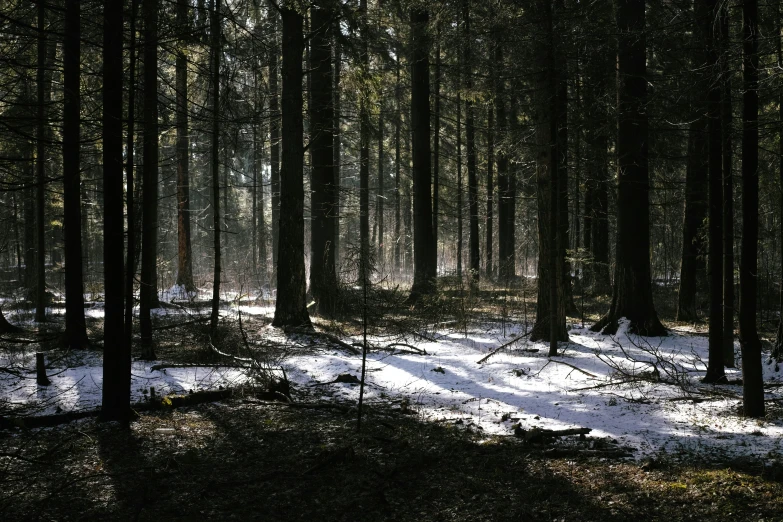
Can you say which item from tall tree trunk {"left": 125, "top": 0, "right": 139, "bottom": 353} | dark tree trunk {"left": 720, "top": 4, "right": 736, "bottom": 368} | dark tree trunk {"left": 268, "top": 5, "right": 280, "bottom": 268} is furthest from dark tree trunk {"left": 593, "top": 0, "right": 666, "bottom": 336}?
tall tree trunk {"left": 125, "top": 0, "right": 139, "bottom": 353}

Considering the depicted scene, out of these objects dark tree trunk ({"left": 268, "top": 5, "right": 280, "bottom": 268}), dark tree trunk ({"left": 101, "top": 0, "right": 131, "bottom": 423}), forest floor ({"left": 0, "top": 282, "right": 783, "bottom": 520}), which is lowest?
forest floor ({"left": 0, "top": 282, "right": 783, "bottom": 520})

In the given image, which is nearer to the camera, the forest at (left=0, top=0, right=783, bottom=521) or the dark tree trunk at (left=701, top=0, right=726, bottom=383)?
the forest at (left=0, top=0, right=783, bottom=521)

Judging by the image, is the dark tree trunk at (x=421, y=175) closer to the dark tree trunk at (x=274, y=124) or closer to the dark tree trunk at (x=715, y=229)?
the dark tree trunk at (x=274, y=124)

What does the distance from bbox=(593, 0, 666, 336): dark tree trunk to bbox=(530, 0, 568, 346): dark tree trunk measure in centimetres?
185

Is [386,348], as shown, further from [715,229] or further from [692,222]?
[692,222]

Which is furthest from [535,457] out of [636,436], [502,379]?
[502,379]

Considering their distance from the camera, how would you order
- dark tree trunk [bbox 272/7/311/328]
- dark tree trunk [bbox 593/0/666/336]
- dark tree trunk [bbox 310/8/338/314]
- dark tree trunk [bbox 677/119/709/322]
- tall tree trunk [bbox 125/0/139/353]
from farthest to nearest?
dark tree trunk [bbox 310/8/338/314]
dark tree trunk [bbox 677/119/709/322]
dark tree trunk [bbox 272/7/311/328]
dark tree trunk [bbox 593/0/666/336]
tall tree trunk [bbox 125/0/139/353]

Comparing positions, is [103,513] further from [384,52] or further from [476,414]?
[384,52]

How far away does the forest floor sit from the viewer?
14.8ft

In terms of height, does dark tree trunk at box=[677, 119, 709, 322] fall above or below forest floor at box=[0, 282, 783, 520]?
above

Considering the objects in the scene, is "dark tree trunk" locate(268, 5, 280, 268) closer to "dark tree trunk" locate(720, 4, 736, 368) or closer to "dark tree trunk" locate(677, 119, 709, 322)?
"dark tree trunk" locate(720, 4, 736, 368)

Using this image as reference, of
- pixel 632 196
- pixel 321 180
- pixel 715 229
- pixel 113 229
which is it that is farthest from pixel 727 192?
Result: pixel 321 180

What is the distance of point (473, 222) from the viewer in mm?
23375

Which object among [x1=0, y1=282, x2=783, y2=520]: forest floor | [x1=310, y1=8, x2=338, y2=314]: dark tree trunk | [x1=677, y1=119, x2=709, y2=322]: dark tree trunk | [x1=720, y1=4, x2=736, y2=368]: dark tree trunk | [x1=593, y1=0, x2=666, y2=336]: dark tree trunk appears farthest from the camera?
[x1=310, y1=8, x2=338, y2=314]: dark tree trunk
